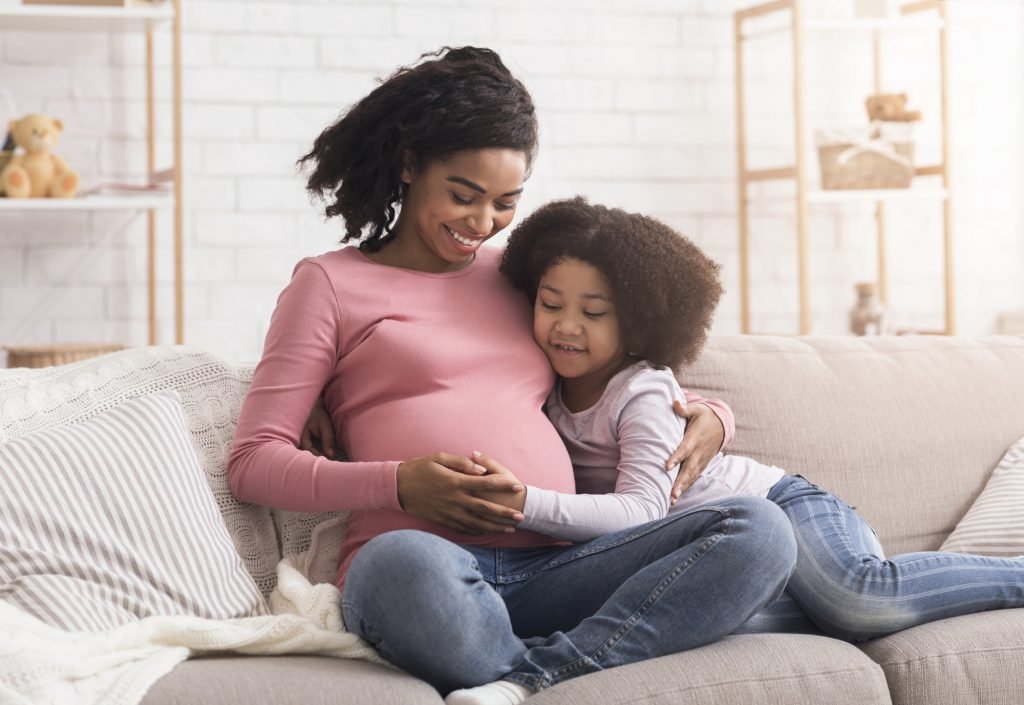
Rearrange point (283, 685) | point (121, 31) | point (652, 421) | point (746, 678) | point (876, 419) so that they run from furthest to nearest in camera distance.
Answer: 1. point (121, 31)
2. point (876, 419)
3. point (652, 421)
4. point (746, 678)
5. point (283, 685)

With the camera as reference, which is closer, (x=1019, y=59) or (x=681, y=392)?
(x=681, y=392)

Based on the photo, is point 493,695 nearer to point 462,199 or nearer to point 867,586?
point 867,586

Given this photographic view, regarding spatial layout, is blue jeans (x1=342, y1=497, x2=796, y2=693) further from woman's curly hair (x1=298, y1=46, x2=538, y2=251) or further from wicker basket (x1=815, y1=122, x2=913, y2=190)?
wicker basket (x1=815, y1=122, x2=913, y2=190)

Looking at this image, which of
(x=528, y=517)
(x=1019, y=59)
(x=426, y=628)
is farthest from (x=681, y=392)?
(x=1019, y=59)

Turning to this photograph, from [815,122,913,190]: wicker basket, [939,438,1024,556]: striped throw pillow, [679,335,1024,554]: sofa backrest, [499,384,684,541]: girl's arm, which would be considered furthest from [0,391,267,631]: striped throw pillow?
[815,122,913,190]: wicker basket

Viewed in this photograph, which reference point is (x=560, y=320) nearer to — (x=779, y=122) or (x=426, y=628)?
(x=426, y=628)

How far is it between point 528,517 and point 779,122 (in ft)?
8.26

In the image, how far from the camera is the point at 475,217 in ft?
5.88

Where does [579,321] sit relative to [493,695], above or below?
above

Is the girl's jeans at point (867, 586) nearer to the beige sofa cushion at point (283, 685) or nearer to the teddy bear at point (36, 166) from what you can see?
the beige sofa cushion at point (283, 685)

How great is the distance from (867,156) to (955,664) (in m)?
2.20

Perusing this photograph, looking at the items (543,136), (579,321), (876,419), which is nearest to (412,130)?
(579,321)

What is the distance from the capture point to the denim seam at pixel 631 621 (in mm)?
1476

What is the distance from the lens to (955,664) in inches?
63.1
